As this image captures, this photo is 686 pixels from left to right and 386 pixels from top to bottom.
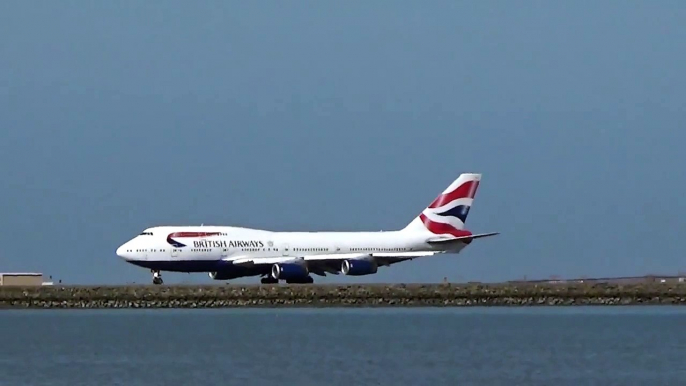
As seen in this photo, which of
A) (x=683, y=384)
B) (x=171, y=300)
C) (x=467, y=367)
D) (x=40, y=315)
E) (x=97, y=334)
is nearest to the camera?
(x=683, y=384)

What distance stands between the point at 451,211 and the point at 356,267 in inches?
326

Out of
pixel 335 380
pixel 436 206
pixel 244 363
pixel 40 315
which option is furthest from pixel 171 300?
pixel 335 380

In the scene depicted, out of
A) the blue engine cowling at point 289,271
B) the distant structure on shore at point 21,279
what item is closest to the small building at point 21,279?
the distant structure on shore at point 21,279

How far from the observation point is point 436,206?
97.2 meters

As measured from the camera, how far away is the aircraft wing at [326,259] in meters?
91.8

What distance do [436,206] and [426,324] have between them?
816 inches

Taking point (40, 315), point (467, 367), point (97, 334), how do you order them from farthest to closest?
point (40, 315) < point (97, 334) < point (467, 367)

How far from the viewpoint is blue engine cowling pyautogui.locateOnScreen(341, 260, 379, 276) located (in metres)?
91.7

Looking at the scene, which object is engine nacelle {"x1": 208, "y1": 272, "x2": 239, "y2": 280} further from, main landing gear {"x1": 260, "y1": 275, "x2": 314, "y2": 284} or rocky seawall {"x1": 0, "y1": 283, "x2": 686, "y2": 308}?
rocky seawall {"x1": 0, "y1": 283, "x2": 686, "y2": 308}

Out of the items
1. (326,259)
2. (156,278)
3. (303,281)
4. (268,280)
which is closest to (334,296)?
(326,259)

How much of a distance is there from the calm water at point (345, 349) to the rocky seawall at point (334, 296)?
0.79m

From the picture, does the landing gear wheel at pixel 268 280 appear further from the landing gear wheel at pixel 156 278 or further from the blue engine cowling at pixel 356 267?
the landing gear wheel at pixel 156 278

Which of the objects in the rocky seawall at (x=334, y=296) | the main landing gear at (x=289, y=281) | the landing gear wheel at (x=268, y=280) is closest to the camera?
the rocky seawall at (x=334, y=296)

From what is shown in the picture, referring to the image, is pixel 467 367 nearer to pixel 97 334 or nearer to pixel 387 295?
pixel 97 334
